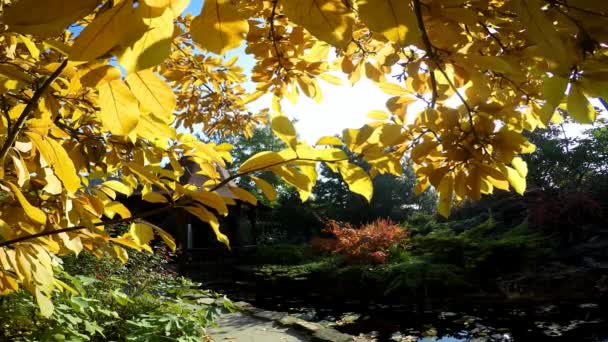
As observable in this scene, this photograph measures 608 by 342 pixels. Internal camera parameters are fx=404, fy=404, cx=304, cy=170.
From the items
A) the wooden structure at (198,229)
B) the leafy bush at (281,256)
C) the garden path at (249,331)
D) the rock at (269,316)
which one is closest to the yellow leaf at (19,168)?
the garden path at (249,331)

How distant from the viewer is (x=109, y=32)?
289mm

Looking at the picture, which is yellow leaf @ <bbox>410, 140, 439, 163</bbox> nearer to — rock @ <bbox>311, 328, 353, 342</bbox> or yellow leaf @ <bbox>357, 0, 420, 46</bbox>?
yellow leaf @ <bbox>357, 0, 420, 46</bbox>

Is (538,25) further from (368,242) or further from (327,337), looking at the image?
(368,242)

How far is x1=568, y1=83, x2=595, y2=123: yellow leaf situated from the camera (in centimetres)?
52

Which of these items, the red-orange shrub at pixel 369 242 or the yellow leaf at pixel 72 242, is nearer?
the yellow leaf at pixel 72 242

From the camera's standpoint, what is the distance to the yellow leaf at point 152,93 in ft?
1.28

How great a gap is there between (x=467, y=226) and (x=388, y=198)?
8185 mm

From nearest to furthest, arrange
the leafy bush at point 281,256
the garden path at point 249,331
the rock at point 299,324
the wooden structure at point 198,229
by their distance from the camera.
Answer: the garden path at point 249,331 < the rock at point 299,324 < the wooden structure at point 198,229 < the leafy bush at point 281,256

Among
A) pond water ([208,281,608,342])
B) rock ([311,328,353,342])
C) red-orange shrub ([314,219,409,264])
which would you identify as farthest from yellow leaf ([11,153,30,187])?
red-orange shrub ([314,219,409,264])

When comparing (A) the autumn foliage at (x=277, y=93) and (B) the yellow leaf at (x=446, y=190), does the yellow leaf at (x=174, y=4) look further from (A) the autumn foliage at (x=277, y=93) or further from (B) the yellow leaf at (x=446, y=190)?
(B) the yellow leaf at (x=446, y=190)

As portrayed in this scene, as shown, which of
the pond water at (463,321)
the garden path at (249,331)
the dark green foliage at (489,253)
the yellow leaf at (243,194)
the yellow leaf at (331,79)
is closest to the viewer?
the yellow leaf at (243,194)

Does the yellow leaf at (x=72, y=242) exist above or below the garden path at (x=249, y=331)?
above

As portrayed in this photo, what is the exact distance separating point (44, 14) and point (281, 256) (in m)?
14.6

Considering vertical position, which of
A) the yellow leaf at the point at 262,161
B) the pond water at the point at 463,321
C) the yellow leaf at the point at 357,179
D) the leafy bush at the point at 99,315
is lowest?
the pond water at the point at 463,321
